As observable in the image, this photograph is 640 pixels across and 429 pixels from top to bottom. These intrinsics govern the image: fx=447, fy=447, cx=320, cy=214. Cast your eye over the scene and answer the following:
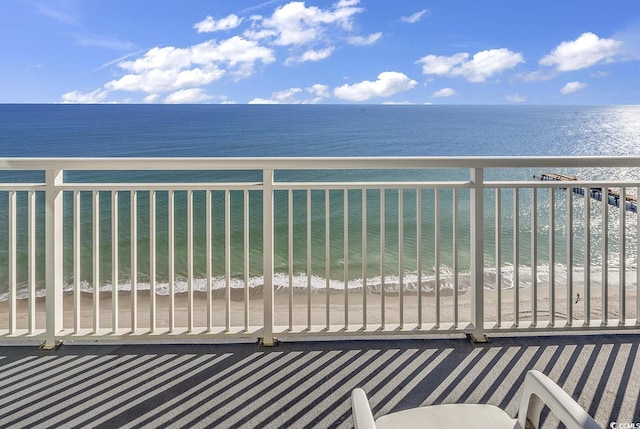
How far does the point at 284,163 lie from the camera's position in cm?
205

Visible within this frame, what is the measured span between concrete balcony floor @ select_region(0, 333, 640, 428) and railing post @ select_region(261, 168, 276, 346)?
89 mm

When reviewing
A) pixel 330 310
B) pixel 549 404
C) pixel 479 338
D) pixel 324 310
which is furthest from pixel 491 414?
pixel 324 310

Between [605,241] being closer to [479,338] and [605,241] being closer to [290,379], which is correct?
[479,338]

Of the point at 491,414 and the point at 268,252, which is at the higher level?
the point at 268,252

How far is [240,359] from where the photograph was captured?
207 cm

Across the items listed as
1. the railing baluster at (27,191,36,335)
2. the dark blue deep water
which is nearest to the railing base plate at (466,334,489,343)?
the railing baluster at (27,191,36,335)

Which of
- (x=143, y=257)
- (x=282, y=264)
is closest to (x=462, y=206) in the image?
(x=282, y=264)

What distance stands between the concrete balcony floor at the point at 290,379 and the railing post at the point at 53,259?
12cm

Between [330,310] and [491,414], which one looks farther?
[330,310]

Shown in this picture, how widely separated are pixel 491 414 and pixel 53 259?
6.67ft

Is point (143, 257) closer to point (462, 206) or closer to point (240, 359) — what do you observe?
point (240, 359)

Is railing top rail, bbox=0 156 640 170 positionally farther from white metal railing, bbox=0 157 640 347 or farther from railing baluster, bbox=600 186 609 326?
railing baluster, bbox=600 186 609 326

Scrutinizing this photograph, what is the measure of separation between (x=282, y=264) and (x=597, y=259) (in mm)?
4837

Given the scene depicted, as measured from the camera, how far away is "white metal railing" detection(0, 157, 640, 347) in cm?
212
